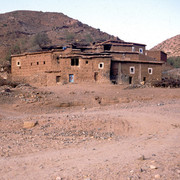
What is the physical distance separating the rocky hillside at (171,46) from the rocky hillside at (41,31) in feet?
49.9

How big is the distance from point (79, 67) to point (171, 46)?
163 feet

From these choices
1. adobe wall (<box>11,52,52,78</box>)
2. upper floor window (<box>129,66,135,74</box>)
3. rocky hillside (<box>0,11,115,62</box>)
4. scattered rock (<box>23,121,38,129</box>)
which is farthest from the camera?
rocky hillside (<box>0,11,115,62</box>)

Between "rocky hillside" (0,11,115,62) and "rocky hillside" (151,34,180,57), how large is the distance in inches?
598

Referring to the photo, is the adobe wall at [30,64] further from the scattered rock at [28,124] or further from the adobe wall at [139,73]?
the scattered rock at [28,124]

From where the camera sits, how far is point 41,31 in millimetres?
A: 64750

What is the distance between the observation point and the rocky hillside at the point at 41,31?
48.7 meters

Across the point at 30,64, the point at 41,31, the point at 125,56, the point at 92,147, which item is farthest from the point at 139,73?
the point at 41,31

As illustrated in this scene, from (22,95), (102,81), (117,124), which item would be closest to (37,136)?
(117,124)

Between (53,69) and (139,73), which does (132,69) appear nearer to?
(139,73)

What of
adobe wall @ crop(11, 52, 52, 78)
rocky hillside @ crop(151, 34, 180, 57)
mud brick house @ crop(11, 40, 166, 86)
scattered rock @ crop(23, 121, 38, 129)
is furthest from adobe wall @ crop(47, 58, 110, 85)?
rocky hillside @ crop(151, 34, 180, 57)

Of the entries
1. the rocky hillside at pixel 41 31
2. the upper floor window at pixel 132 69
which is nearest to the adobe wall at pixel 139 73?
the upper floor window at pixel 132 69

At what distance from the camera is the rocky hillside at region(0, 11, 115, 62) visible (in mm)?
48703

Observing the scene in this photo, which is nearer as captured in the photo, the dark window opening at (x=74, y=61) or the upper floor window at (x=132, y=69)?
the dark window opening at (x=74, y=61)

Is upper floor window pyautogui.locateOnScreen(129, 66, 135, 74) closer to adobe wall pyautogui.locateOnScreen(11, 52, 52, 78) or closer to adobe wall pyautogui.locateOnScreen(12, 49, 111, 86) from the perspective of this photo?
adobe wall pyautogui.locateOnScreen(12, 49, 111, 86)
